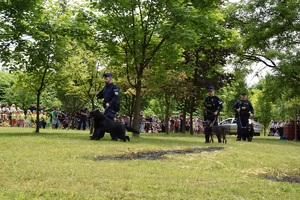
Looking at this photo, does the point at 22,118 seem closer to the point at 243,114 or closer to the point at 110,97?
the point at 243,114

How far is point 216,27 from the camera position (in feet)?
61.8

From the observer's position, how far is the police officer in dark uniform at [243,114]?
64.9 ft

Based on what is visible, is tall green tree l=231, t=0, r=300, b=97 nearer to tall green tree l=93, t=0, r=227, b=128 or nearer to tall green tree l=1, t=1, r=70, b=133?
tall green tree l=93, t=0, r=227, b=128

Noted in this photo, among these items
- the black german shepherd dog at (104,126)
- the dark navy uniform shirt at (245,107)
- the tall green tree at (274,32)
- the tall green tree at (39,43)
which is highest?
the tall green tree at (274,32)

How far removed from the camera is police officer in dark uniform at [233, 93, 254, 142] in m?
19.8

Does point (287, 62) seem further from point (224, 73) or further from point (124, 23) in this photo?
point (124, 23)

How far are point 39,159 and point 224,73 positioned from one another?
1036 inches

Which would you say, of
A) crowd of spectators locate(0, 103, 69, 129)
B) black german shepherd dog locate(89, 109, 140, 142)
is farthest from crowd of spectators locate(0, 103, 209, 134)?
black german shepherd dog locate(89, 109, 140, 142)

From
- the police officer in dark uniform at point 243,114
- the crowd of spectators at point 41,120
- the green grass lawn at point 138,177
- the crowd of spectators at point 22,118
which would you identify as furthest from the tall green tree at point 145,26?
the crowd of spectators at point 22,118

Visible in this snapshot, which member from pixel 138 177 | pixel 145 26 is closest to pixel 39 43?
pixel 145 26

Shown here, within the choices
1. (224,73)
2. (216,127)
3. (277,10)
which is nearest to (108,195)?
(216,127)

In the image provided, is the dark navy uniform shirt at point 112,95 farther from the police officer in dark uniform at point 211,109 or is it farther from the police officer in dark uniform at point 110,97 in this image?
the police officer in dark uniform at point 211,109

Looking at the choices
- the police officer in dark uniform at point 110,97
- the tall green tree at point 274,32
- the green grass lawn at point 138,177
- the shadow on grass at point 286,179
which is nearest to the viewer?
the green grass lawn at point 138,177

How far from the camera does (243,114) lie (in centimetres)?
2003
